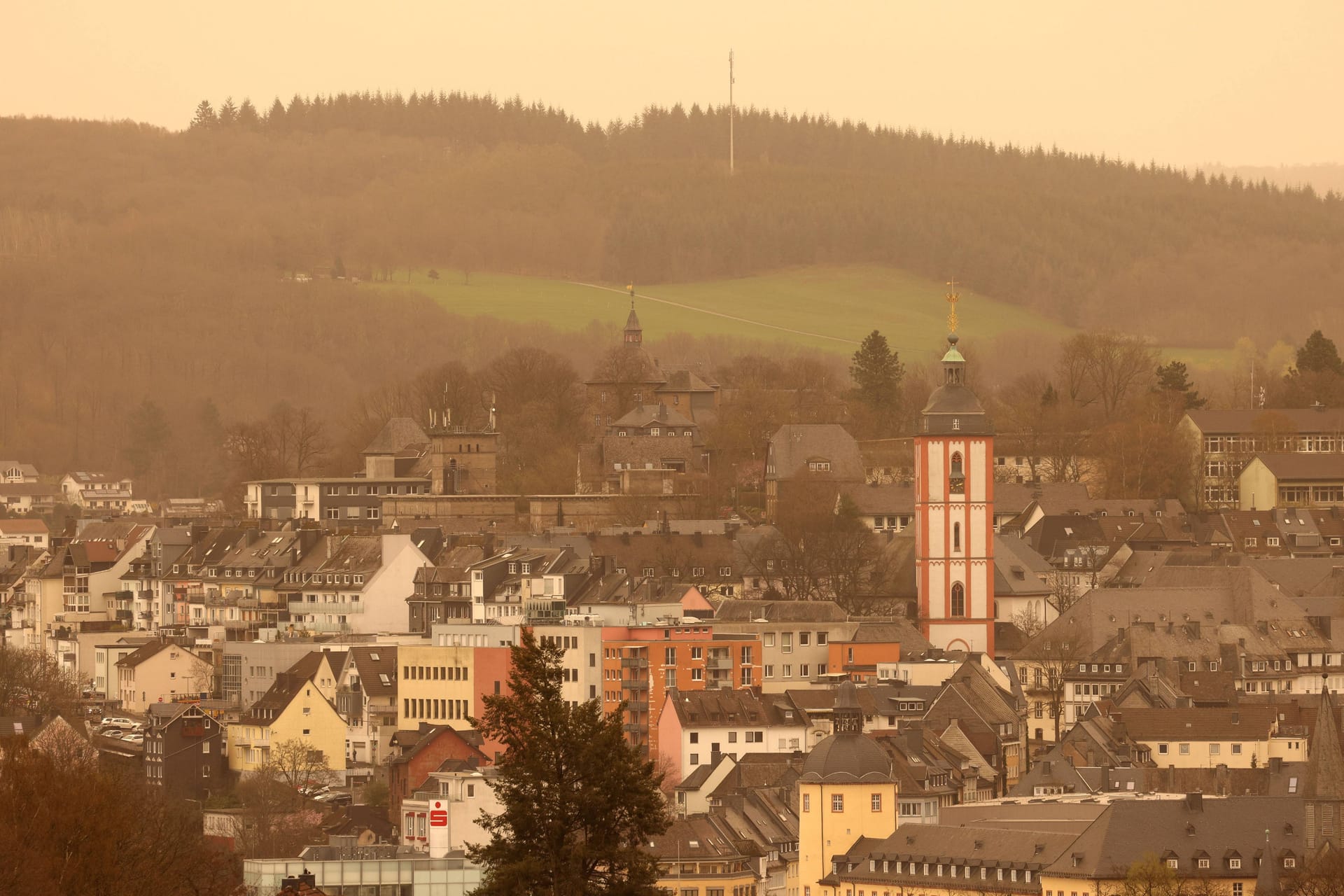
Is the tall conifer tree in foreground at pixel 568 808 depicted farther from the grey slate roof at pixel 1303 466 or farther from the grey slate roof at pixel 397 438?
the grey slate roof at pixel 397 438

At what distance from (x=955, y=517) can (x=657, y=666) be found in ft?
71.5

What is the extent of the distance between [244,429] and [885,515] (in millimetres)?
51003

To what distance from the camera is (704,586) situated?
12788 centimetres

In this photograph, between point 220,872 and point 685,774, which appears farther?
point 685,774

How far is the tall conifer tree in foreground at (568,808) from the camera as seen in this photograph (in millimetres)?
44125

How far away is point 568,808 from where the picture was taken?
44.3 m

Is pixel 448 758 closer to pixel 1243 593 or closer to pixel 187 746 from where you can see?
pixel 187 746

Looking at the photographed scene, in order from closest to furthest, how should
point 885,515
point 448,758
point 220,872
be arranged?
point 220,872 → point 448,758 → point 885,515

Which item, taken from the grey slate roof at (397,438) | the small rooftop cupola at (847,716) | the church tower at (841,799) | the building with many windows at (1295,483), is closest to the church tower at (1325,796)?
the church tower at (841,799)

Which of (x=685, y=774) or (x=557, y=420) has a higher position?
(x=557, y=420)

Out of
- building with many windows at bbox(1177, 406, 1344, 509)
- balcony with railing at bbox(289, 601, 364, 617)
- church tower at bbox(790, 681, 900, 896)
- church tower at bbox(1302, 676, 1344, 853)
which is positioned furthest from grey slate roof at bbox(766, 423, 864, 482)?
church tower at bbox(1302, 676, 1344, 853)

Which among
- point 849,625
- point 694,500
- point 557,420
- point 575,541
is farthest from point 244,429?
point 849,625

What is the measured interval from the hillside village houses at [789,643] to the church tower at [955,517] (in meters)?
0.13

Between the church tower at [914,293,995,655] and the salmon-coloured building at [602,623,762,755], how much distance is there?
53.0 ft
